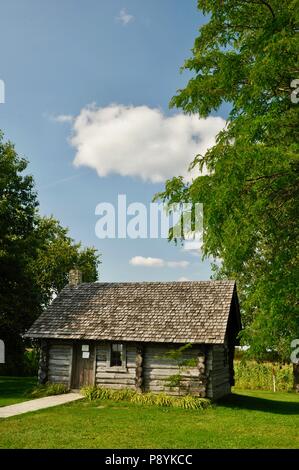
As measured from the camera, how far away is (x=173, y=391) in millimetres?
20406

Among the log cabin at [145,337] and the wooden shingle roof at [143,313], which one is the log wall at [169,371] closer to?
the log cabin at [145,337]

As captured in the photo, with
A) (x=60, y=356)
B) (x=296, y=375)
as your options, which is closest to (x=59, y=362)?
(x=60, y=356)


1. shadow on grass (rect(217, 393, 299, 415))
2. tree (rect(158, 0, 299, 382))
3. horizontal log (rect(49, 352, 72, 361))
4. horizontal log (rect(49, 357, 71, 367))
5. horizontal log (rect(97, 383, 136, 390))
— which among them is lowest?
shadow on grass (rect(217, 393, 299, 415))

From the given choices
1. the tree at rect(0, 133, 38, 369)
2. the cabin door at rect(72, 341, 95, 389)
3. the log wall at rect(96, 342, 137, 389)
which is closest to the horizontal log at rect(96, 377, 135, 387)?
the log wall at rect(96, 342, 137, 389)

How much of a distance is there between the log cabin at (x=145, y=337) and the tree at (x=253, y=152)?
9355 millimetres

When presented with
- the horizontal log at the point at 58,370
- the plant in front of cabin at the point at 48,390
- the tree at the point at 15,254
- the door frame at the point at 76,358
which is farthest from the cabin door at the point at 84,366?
the tree at the point at 15,254

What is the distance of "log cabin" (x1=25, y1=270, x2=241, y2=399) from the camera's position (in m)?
20.5

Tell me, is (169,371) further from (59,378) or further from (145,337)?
(59,378)

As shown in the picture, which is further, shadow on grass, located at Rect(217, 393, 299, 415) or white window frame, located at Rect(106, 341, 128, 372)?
white window frame, located at Rect(106, 341, 128, 372)

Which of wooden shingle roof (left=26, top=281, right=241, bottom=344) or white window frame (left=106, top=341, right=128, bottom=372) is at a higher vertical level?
wooden shingle roof (left=26, top=281, right=241, bottom=344)

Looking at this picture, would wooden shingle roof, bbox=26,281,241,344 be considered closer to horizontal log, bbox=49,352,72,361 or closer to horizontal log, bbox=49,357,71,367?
horizontal log, bbox=49,352,72,361

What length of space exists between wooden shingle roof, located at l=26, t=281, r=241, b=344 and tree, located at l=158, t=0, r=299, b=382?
9364 mm
